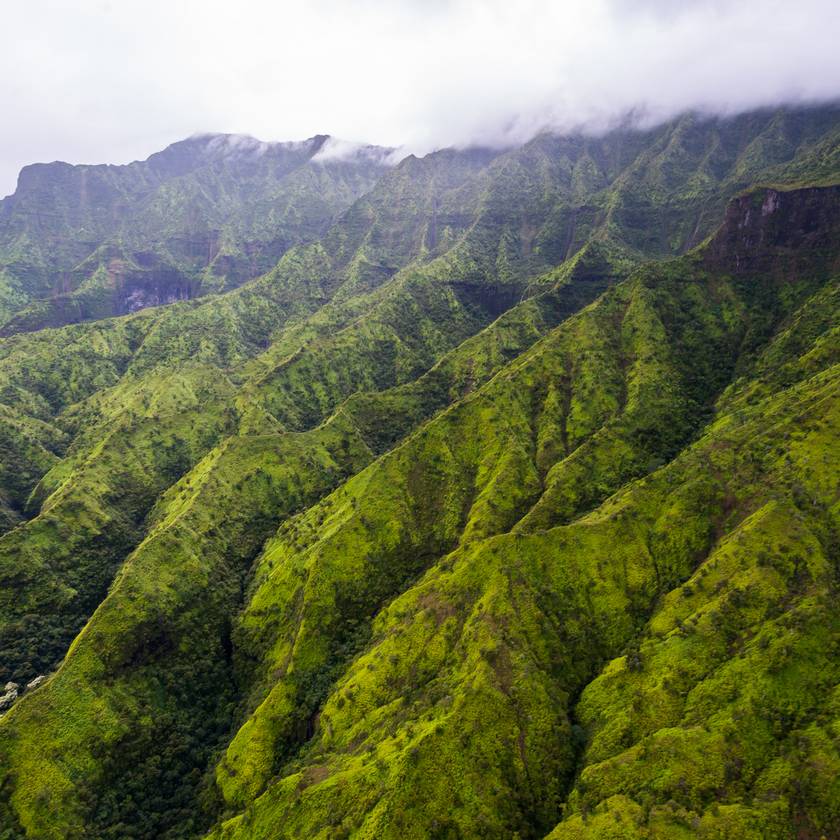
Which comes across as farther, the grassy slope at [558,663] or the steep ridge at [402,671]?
the steep ridge at [402,671]

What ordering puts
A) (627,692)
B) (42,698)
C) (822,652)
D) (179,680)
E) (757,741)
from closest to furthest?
(757,741) < (822,652) < (627,692) < (42,698) < (179,680)

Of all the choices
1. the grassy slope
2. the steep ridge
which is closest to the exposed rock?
the steep ridge

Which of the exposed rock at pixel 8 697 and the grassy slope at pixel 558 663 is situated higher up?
the exposed rock at pixel 8 697

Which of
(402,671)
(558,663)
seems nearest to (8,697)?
(402,671)

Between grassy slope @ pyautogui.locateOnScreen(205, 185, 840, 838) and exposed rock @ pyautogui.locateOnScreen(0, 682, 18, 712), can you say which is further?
exposed rock @ pyautogui.locateOnScreen(0, 682, 18, 712)

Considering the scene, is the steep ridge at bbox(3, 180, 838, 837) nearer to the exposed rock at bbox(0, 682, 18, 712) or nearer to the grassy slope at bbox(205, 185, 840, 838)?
the grassy slope at bbox(205, 185, 840, 838)

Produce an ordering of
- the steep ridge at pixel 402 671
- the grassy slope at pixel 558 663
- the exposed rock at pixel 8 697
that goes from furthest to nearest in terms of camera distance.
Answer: the exposed rock at pixel 8 697, the steep ridge at pixel 402 671, the grassy slope at pixel 558 663

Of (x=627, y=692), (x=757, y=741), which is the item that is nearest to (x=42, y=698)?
(x=627, y=692)

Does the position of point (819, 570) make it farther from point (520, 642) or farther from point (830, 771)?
point (520, 642)

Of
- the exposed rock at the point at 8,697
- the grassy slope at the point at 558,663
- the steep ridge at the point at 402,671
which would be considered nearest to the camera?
the grassy slope at the point at 558,663

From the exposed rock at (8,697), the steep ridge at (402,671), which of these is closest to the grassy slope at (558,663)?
the steep ridge at (402,671)

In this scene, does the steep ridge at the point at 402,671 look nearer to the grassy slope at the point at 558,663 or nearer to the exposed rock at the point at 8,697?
the grassy slope at the point at 558,663
